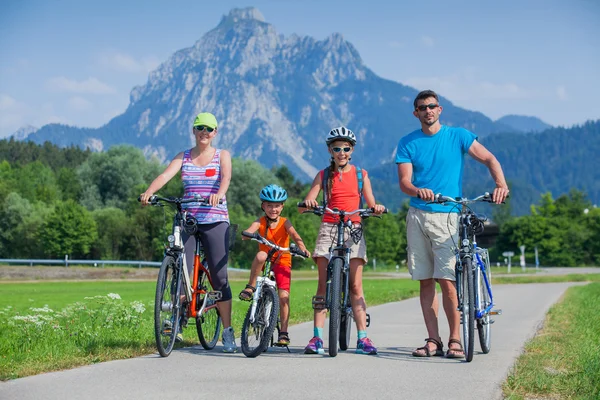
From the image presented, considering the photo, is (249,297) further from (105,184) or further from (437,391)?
(105,184)

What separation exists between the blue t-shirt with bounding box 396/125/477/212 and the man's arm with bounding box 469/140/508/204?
0.07 m

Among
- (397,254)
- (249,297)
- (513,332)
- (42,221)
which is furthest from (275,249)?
(397,254)

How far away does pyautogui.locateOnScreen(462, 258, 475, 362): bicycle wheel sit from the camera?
7375 mm

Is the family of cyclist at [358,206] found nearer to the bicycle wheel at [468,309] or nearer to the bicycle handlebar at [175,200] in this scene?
the bicycle handlebar at [175,200]

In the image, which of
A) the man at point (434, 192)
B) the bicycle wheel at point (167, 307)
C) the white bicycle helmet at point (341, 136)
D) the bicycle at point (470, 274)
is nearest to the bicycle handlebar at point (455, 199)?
the bicycle at point (470, 274)

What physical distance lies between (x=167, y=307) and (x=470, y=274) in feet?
8.62

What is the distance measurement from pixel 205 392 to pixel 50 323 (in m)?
6.05

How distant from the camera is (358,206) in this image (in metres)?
8.35

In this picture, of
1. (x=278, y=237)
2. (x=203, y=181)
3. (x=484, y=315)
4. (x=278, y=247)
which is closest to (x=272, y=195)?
(x=278, y=237)

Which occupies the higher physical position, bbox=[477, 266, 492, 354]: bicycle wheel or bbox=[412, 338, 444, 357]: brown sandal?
bbox=[477, 266, 492, 354]: bicycle wheel

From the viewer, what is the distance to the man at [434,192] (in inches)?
310

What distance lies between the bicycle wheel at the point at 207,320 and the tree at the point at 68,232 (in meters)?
80.4

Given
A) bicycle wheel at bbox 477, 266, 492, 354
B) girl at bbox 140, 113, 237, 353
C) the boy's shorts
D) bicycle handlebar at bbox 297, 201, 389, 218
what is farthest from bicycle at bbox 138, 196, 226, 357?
bicycle wheel at bbox 477, 266, 492, 354

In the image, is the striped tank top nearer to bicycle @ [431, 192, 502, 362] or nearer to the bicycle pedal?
the bicycle pedal
